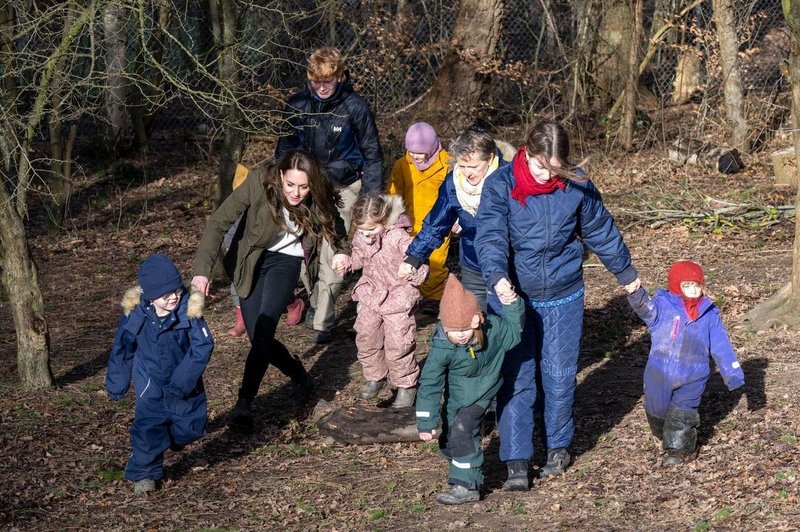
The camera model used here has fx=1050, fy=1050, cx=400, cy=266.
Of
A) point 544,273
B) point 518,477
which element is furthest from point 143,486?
point 544,273

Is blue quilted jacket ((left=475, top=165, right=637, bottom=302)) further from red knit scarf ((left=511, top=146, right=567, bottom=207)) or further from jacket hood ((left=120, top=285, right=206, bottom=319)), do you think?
jacket hood ((left=120, top=285, right=206, bottom=319))

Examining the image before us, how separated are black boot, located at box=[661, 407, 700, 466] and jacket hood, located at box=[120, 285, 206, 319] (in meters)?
2.46

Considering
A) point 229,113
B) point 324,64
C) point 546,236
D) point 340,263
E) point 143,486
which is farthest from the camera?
point 229,113

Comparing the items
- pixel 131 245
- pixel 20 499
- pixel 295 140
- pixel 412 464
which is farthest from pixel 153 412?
pixel 131 245

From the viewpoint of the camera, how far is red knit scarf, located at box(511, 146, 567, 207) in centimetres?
480

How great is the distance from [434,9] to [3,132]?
9.02 meters

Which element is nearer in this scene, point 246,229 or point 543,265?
point 543,265

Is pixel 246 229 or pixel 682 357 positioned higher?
pixel 246 229

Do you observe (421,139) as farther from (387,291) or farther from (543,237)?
(543,237)

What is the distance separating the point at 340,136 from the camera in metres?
8.02

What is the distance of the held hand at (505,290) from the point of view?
478 centimetres

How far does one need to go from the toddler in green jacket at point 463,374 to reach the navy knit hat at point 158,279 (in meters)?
1.35

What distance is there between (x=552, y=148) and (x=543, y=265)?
0.59m

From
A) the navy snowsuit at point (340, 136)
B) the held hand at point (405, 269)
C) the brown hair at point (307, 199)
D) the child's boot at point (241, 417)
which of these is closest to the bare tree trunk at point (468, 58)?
the navy snowsuit at point (340, 136)
